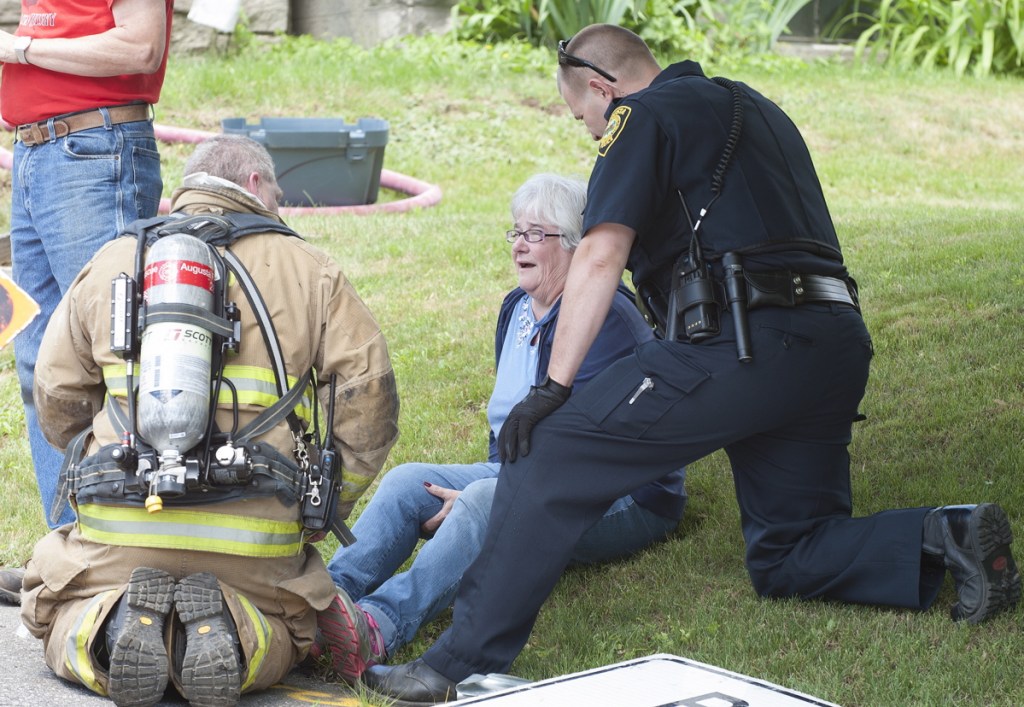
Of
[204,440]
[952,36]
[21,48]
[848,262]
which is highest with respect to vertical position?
[21,48]

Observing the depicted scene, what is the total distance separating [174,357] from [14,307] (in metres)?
1.43

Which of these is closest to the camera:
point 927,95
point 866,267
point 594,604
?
point 594,604

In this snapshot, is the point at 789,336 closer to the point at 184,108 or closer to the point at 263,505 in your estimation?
the point at 263,505

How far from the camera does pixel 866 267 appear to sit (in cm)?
705

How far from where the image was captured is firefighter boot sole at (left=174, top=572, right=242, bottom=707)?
287 cm

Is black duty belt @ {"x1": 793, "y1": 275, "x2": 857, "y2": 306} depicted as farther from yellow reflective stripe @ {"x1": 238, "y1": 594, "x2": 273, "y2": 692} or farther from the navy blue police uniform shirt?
yellow reflective stripe @ {"x1": 238, "y1": 594, "x2": 273, "y2": 692}

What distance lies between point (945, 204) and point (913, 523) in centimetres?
704

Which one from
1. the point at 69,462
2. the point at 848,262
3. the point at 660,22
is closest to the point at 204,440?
the point at 69,462

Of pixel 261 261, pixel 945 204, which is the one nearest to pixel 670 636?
pixel 261 261

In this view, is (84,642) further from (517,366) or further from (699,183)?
(699,183)

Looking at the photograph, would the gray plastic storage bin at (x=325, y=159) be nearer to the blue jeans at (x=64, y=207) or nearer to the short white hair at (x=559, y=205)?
the blue jeans at (x=64, y=207)

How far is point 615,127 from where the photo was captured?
11.1ft

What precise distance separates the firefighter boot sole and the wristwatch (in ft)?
6.38

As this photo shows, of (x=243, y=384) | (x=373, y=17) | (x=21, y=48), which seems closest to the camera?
(x=243, y=384)
